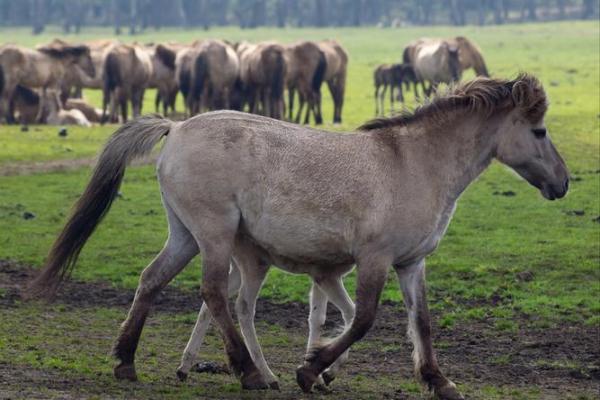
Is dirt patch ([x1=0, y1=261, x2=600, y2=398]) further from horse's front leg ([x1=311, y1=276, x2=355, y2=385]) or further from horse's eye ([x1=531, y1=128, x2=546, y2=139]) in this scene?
horse's eye ([x1=531, y1=128, x2=546, y2=139])

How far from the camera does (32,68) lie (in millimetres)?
33969

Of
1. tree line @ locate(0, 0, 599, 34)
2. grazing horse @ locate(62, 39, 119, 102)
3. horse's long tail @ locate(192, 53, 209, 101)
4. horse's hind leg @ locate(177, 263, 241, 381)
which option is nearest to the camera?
horse's hind leg @ locate(177, 263, 241, 381)

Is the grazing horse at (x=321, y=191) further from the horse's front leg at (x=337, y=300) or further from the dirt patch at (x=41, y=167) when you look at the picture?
the dirt patch at (x=41, y=167)

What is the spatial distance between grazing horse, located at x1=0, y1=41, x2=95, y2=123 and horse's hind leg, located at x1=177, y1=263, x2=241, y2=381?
80.0ft

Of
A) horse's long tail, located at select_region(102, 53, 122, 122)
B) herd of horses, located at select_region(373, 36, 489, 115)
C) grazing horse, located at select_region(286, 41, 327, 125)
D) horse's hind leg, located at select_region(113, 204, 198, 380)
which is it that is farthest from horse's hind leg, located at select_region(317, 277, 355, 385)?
herd of horses, located at select_region(373, 36, 489, 115)

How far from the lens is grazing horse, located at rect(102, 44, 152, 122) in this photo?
34.1m

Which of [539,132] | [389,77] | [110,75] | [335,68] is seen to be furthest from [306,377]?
[389,77]

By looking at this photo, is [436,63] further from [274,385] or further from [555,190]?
[274,385]

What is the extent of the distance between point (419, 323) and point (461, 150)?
3.94ft

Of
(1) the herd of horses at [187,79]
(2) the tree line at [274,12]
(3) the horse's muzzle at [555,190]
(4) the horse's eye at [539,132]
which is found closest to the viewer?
(4) the horse's eye at [539,132]

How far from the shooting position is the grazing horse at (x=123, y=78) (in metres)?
34.1

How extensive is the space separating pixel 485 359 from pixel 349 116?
2659cm

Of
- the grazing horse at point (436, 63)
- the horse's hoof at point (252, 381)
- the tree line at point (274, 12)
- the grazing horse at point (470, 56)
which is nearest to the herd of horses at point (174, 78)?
the grazing horse at point (436, 63)

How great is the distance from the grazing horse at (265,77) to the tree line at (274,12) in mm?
78846
